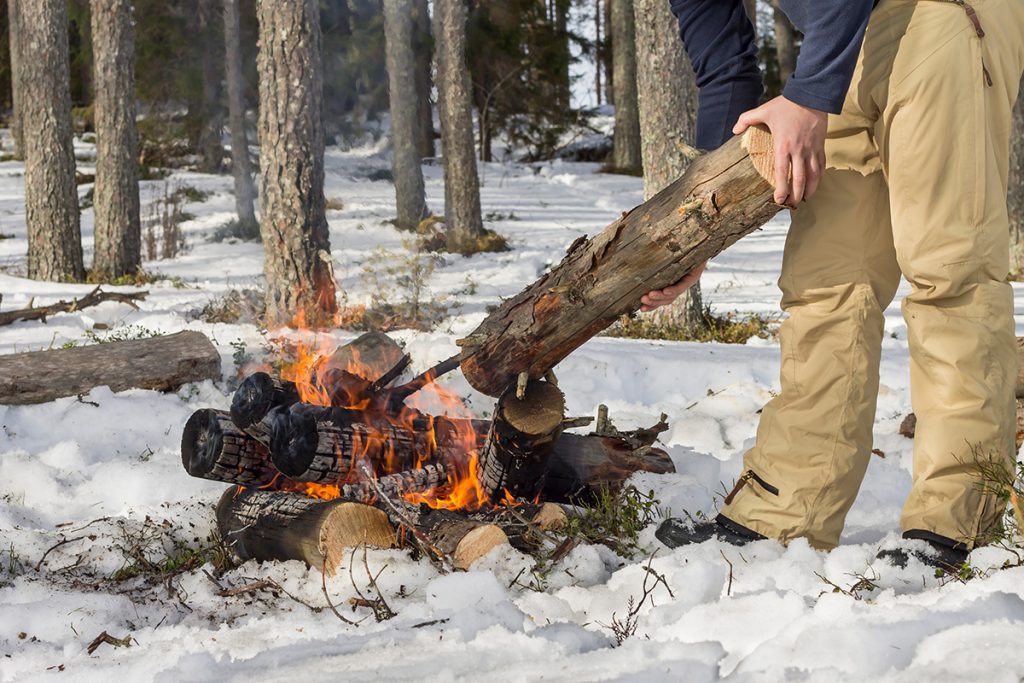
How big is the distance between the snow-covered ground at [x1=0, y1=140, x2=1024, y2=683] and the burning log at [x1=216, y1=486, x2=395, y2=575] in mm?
66

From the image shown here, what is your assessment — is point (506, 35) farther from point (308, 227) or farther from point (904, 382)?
point (904, 382)

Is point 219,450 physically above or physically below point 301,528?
above

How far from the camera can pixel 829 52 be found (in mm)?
2506

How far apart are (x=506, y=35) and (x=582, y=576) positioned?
1739cm

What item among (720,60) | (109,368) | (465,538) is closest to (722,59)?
(720,60)

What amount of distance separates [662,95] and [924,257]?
536 cm

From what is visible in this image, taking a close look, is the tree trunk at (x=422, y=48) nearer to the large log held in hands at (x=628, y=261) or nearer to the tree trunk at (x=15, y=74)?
the tree trunk at (x=15, y=74)

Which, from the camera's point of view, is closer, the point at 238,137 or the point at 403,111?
the point at 403,111

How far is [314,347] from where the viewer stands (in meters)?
6.30

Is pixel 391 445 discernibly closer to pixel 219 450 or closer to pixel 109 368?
pixel 219 450

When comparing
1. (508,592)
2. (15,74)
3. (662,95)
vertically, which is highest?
(15,74)

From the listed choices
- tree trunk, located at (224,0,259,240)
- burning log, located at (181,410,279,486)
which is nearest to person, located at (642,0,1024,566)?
burning log, located at (181,410,279,486)

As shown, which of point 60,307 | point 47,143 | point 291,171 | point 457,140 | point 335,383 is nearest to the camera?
point 335,383

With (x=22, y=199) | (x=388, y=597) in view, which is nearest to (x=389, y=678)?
(x=388, y=597)
